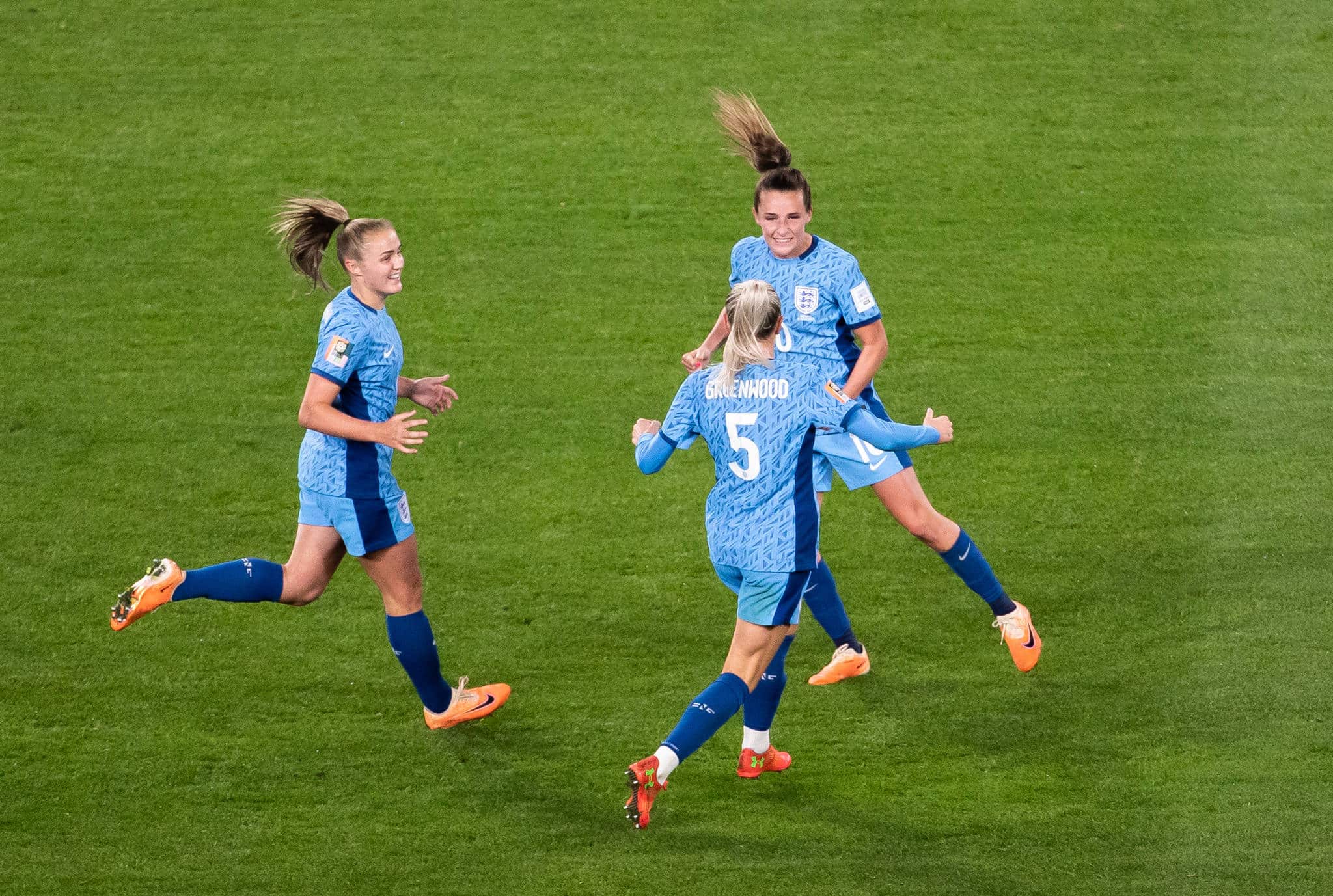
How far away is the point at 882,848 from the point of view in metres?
5.03

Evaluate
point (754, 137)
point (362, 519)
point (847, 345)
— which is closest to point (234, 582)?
point (362, 519)

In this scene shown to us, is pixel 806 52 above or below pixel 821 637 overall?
above

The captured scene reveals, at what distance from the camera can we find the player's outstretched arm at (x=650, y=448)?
481 centimetres

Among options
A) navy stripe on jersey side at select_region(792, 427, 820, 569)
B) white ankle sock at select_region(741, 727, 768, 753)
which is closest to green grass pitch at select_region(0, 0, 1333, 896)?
white ankle sock at select_region(741, 727, 768, 753)

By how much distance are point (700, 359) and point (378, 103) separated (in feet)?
16.3

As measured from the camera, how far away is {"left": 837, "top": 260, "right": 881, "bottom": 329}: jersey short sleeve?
559 centimetres

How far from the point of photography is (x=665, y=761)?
15.4 feet

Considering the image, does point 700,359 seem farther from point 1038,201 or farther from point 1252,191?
point 1252,191

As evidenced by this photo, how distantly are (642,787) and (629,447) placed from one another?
9.77 ft

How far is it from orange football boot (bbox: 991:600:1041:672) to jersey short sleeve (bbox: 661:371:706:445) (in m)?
1.76

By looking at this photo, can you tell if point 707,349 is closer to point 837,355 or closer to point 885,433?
point 837,355

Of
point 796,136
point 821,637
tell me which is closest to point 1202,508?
point 821,637

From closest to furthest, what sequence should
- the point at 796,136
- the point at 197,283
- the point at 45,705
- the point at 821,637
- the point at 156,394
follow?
1. the point at 45,705
2. the point at 821,637
3. the point at 156,394
4. the point at 197,283
5. the point at 796,136

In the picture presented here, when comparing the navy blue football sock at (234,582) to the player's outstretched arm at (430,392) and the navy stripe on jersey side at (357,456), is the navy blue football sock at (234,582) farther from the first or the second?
the player's outstretched arm at (430,392)
